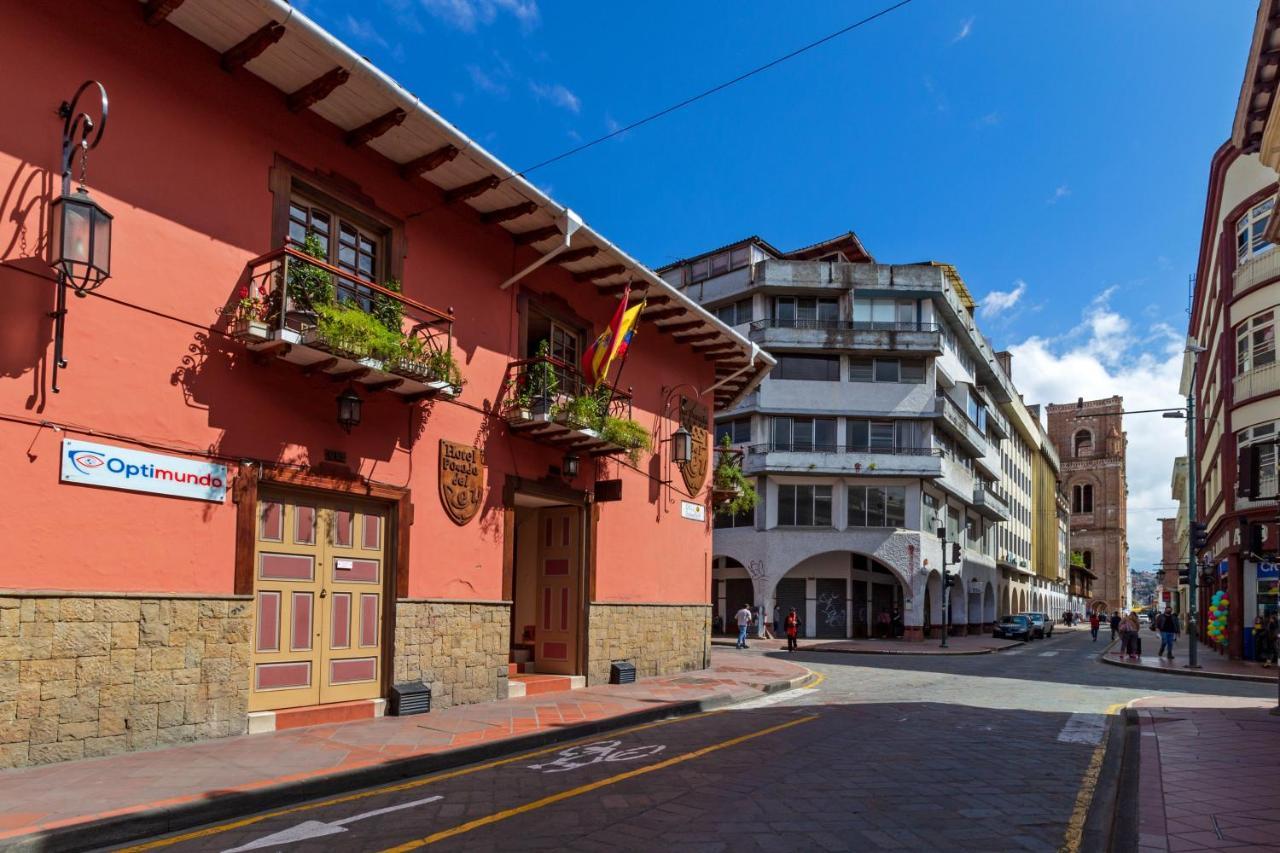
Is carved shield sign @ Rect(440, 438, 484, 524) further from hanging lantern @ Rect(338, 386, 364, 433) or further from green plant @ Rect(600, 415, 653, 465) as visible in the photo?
green plant @ Rect(600, 415, 653, 465)

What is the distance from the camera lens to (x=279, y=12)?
9.30m

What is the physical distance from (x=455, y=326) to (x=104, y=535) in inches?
213

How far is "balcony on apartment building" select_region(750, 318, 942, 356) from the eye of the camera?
39.7m

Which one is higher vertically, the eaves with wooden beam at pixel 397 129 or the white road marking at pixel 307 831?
the eaves with wooden beam at pixel 397 129

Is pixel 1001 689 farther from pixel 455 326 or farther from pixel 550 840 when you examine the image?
pixel 550 840

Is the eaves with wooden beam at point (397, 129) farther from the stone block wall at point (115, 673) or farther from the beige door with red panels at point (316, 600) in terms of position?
the stone block wall at point (115, 673)

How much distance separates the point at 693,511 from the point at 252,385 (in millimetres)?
10809

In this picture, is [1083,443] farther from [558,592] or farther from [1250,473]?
[558,592]

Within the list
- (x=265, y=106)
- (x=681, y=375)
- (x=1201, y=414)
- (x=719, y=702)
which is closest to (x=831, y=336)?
(x=1201, y=414)

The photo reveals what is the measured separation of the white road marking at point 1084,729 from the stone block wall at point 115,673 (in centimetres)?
924

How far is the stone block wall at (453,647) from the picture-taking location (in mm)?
11812

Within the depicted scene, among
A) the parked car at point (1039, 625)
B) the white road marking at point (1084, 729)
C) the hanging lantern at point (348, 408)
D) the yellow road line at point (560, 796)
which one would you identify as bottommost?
the parked car at point (1039, 625)

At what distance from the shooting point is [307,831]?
650 cm

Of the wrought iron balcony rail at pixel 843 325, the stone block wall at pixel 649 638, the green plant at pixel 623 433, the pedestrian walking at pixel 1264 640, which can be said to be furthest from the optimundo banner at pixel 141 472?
the wrought iron balcony rail at pixel 843 325
